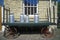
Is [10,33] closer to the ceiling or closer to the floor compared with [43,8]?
closer to the floor

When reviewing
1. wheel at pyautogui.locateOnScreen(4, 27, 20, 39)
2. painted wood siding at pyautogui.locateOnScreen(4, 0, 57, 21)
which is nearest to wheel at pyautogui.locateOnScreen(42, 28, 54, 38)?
wheel at pyautogui.locateOnScreen(4, 27, 20, 39)

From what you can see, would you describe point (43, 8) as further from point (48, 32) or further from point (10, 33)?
point (10, 33)

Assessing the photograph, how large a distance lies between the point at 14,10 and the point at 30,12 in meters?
1.14

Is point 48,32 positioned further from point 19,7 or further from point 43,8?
point 19,7

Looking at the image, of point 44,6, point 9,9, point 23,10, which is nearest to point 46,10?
point 44,6

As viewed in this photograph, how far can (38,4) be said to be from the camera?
1427 cm

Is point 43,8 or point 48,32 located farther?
point 43,8

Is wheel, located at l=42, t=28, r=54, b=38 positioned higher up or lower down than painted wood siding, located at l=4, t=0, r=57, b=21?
lower down

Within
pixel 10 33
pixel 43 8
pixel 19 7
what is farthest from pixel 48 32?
pixel 19 7

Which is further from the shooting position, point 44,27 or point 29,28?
point 29,28

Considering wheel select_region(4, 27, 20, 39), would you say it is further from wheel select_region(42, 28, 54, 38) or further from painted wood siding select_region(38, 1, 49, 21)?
painted wood siding select_region(38, 1, 49, 21)

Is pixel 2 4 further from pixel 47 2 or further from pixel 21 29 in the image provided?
pixel 47 2

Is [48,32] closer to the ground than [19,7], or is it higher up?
closer to the ground

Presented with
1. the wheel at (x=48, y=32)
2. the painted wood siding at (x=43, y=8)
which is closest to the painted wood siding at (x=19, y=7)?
the painted wood siding at (x=43, y=8)
